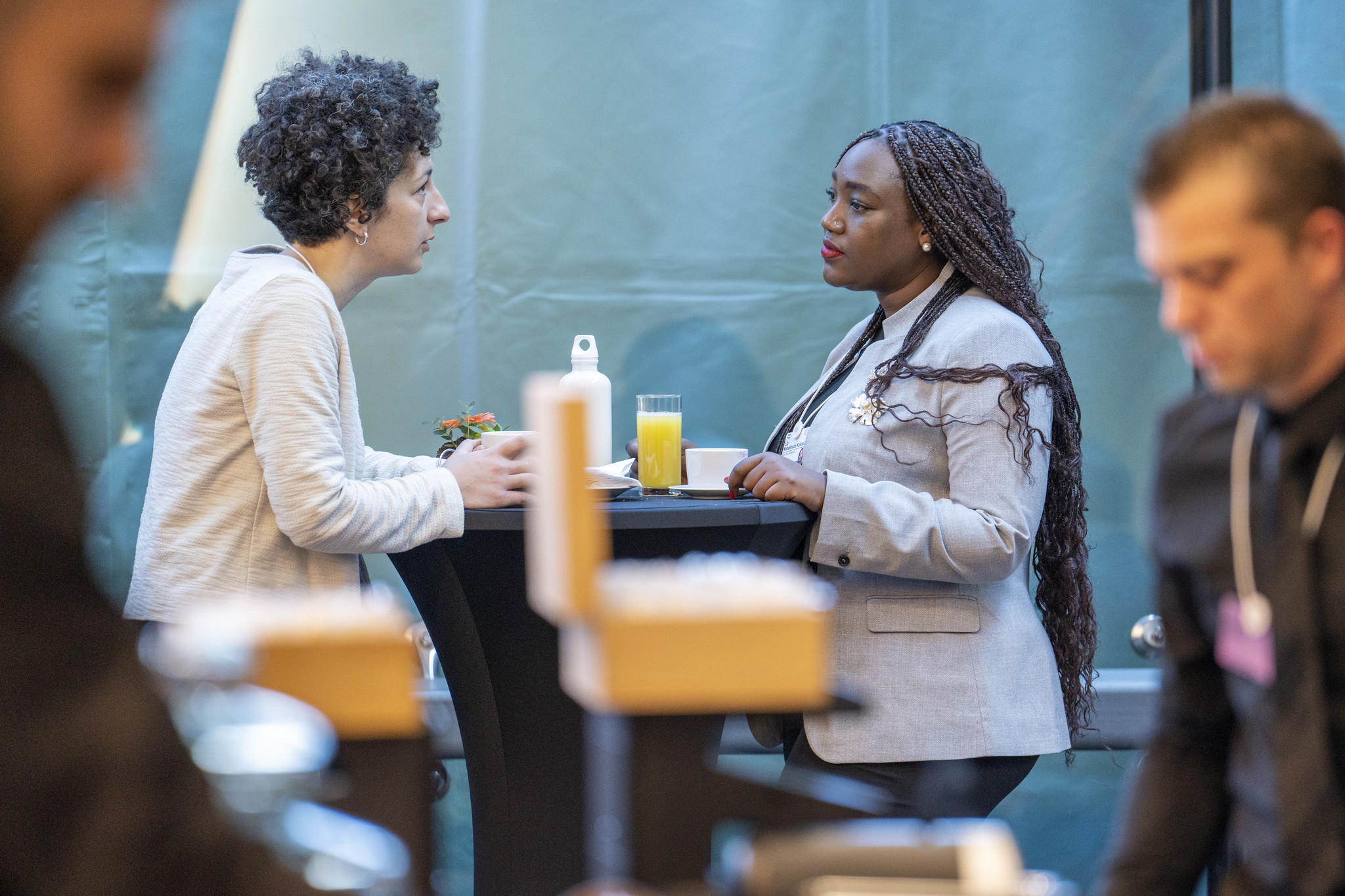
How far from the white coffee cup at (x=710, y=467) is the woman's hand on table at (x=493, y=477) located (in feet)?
1.26

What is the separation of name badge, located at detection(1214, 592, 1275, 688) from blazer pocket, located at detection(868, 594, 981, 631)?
1105 millimetres

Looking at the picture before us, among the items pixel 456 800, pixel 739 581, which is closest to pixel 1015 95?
pixel 456 800

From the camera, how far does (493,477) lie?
2.12 m

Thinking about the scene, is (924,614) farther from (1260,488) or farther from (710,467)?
(1260,488)

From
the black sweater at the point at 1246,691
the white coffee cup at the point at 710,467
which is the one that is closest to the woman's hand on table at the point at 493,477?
the white coffee cup at the point at 710,467

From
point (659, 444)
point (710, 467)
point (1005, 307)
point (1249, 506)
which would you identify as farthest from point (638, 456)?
point (1249, 506)

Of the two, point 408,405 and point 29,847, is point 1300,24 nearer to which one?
point 408,405

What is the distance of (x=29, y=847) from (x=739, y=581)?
0.46m

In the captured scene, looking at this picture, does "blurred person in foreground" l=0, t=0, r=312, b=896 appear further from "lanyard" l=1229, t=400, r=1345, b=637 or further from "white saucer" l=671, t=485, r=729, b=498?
"white saucer" l=671, t=485, r=729, b=498

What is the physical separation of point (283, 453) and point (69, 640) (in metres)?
1.28

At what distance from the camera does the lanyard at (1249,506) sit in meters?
1.10

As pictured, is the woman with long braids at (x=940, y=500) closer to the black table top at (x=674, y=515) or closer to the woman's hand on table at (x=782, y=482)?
the woman's hand on table at (x=782, y=482)

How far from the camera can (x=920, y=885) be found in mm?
814

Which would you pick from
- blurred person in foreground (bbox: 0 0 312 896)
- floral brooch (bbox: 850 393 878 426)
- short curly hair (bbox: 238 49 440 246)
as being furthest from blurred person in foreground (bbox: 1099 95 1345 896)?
short curly hair (bbox: 238 49 440 246)
